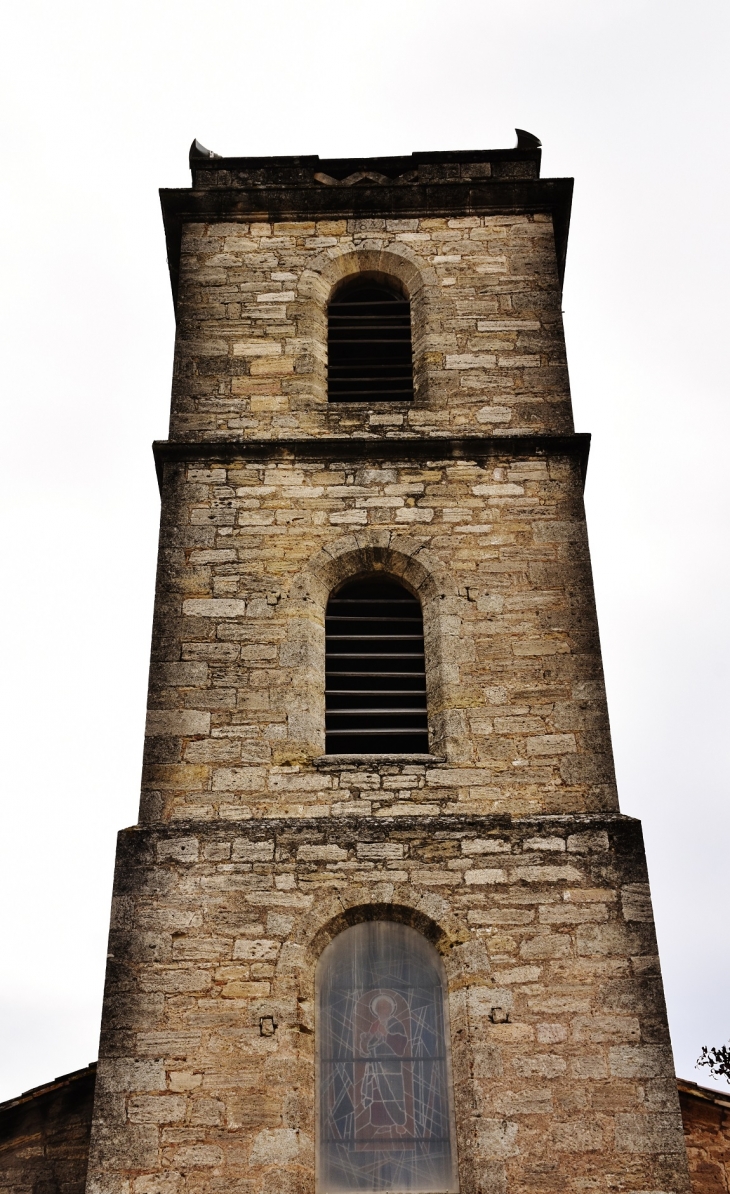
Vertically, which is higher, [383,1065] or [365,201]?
[365,201]

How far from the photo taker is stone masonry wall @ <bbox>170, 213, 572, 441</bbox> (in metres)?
10.4

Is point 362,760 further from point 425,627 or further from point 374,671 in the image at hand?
point 425,627

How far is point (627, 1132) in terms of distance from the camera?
7.13m

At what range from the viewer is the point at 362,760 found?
27.9ft

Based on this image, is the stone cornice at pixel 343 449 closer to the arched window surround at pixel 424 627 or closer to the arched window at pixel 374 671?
the arched window surround at pixel 424 627

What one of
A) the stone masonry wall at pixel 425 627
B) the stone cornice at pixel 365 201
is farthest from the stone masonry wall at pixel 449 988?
the stone cornice at pixel 365 201

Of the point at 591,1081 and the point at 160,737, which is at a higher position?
the point at 160,737

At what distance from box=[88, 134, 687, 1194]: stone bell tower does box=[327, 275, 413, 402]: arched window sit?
0.09 ft

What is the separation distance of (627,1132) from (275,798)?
2.71 metres

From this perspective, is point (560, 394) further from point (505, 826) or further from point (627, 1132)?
point (627, 1132)

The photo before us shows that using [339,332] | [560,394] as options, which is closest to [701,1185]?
[560,394]

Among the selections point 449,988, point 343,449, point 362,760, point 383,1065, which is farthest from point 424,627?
point 383,1065

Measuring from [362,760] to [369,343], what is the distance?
4151mm

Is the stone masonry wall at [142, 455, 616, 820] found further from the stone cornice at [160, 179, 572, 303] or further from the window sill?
the stone cornice at [160, 179, 572, 303]
